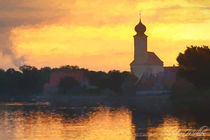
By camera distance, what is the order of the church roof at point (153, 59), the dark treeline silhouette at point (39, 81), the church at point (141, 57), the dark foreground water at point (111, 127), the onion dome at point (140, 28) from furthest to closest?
1. the church roof at point (153, 59)
2. the church at point (141, 57)
3. the onion dome at point (140, 28)
4. the dark treeline silhouette at point (39, 81)
5. the dark foreground water at point (111, 127)

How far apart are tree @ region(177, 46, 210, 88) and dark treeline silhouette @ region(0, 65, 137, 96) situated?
14.8 meters

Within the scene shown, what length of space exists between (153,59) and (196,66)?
41.6 meters

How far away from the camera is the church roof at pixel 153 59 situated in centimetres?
12788

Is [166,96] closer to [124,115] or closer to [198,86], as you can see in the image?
[198,86]

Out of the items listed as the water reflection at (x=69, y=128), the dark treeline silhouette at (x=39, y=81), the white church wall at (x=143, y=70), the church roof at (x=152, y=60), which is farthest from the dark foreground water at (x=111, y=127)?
the church roof at (x=152, y=60)

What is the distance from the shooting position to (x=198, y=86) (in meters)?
88.2

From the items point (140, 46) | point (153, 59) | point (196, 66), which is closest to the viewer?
point (196, 66)

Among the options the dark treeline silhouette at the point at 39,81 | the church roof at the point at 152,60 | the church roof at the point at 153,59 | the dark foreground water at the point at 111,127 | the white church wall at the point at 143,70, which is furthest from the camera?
the church roof at the point at 153,59

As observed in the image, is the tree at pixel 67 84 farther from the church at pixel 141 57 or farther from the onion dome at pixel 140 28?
the onion dome at pixel 140 28

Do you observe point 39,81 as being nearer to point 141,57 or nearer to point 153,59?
point 141,57

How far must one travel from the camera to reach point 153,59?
129500 millimetres

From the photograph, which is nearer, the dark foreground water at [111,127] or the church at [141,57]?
the dark foreground water at [111,127]

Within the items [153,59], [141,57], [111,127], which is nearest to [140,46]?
[141,57]

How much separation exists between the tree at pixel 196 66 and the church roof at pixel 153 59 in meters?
36.1
